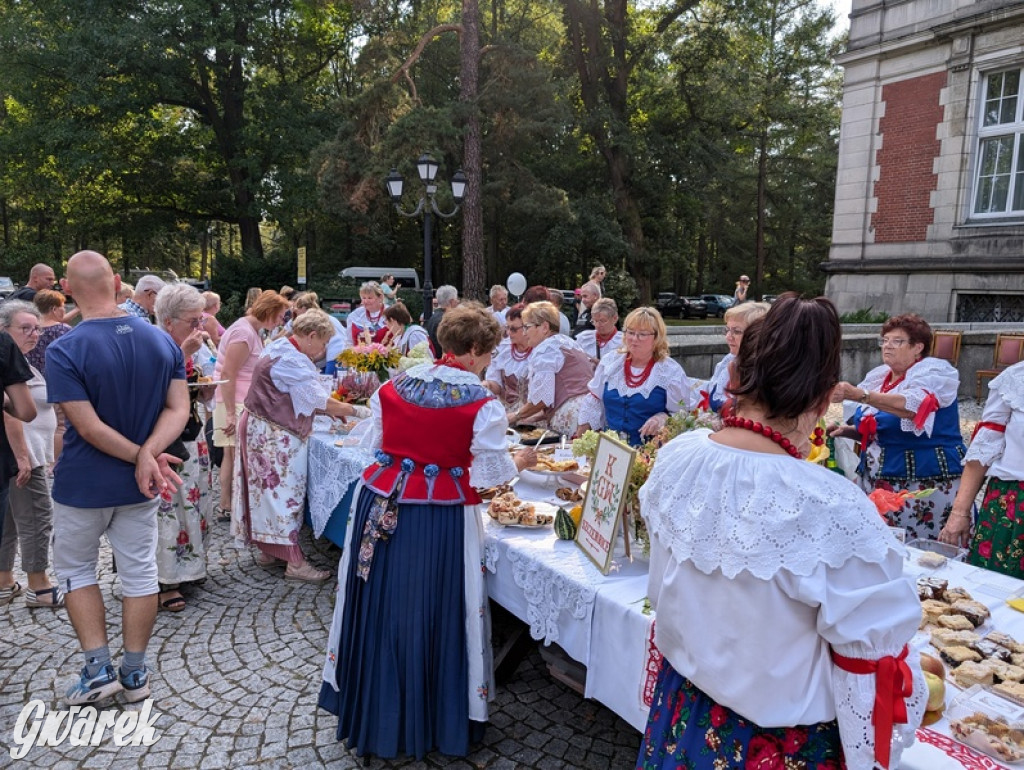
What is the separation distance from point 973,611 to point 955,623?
0.11m

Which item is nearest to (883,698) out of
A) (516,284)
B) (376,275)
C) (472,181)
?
(516,284)

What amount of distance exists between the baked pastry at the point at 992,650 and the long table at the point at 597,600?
0.70 feet

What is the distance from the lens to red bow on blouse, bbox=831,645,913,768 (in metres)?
1.35

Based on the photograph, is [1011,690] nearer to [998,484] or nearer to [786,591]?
[786,591]

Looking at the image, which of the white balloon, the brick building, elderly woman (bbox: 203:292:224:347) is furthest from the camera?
the white balloon

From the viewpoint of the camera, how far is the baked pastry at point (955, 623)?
213 centimetres

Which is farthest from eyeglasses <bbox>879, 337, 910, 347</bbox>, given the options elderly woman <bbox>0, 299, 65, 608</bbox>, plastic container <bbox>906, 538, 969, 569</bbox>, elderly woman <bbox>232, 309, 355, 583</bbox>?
elderly woman <bbox>0, 299, 65, 608</bbox>

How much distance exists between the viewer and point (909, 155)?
46.6 feet

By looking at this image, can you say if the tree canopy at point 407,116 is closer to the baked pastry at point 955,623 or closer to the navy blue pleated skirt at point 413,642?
the navy blue pleated skirt at point 413,642

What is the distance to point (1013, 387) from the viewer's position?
297cm

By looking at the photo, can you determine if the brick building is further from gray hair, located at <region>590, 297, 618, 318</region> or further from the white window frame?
gray hair, located at <region>590, 297, 618, 318</region>

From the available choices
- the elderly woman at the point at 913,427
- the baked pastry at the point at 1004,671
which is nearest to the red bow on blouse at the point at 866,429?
the elderly woman at the point at 913,427

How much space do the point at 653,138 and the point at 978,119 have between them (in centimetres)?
1182

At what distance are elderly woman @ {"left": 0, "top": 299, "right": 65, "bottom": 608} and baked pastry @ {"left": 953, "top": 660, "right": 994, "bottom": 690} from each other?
14.7 ft
